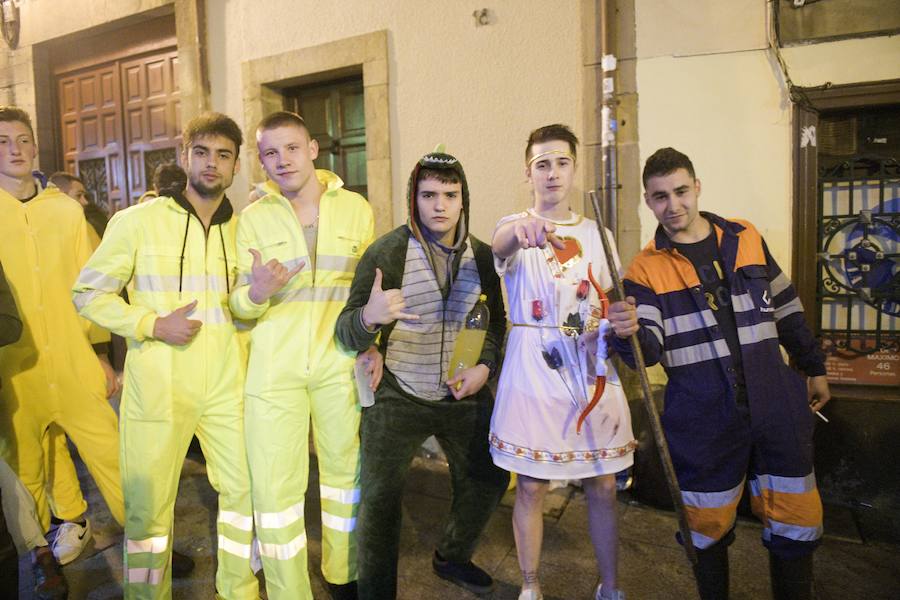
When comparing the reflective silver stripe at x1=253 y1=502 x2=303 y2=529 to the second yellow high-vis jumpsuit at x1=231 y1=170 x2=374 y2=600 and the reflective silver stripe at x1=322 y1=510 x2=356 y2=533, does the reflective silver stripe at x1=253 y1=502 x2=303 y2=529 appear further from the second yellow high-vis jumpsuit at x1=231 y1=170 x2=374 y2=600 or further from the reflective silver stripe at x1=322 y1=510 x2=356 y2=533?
the reflective silver stripe at x1=322 y1=510 x2=356 y2=533

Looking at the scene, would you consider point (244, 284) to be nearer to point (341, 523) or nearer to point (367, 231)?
point (367, 231)

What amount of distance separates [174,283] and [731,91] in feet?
11.9

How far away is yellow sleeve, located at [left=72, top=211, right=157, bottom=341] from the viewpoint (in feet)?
8.42

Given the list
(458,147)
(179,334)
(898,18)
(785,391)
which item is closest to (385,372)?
(179,334)

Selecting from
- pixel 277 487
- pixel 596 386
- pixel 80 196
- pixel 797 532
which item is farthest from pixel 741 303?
pixel 80 196

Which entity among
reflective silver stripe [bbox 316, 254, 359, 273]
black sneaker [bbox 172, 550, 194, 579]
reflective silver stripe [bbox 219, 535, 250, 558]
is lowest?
black sneaker [bbox 172, 550, 194, 579]

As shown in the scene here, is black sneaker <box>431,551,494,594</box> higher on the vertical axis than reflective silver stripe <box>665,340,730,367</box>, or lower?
lower

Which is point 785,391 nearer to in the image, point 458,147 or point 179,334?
point 179,334

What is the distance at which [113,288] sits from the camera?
2643 millimetres

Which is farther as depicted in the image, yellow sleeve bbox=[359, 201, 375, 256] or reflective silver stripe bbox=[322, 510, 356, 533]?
yellow sleeve bbox=[359, 201, 375, 256]

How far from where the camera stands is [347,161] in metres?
5.62

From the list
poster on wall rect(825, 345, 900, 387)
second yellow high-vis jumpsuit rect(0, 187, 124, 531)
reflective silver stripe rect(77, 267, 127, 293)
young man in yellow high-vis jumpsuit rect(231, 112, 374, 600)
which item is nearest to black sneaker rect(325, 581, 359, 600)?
→ young man in yellow high-vis jumpsuit rect(231, 112, 374, 600)

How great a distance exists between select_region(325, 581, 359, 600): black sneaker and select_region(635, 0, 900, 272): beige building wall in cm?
325

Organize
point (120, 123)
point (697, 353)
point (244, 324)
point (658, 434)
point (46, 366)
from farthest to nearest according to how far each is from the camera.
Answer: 1. point (120, 123)
2. point (46, 366)
3. point (244, 324)
4. point (697, 353)
5. point (658, 434)
